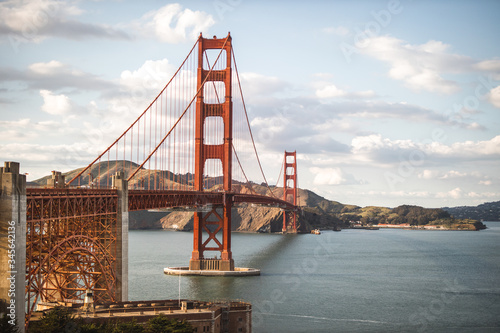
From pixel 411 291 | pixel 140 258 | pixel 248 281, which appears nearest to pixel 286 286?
pixel 248 281

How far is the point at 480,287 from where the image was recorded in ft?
174

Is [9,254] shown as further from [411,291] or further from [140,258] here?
[140,258]

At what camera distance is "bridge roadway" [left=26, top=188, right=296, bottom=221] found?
26398mm

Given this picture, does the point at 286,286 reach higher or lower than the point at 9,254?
lower

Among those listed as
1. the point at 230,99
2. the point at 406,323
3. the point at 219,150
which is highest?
the point at 230,99

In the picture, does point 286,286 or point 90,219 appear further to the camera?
point 286,286

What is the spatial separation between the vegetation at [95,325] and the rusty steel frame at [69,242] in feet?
Answer: 2.99

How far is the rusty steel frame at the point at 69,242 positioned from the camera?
2647 centimetres

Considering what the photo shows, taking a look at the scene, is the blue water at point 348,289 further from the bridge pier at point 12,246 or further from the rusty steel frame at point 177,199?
the bridge pier at point 12,246

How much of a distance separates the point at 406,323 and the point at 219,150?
28254 mm

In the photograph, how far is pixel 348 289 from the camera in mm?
49594

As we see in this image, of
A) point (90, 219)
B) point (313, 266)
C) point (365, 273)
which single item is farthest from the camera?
point (313, 266)

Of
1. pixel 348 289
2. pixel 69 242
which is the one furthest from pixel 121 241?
pixel 348 289

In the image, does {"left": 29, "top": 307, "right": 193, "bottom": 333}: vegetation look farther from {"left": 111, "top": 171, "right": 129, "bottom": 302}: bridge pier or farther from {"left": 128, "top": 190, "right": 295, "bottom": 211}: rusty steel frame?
{"left": 128, "top": 190, "right": 295, "bottom": 211}: rusty steel frame
